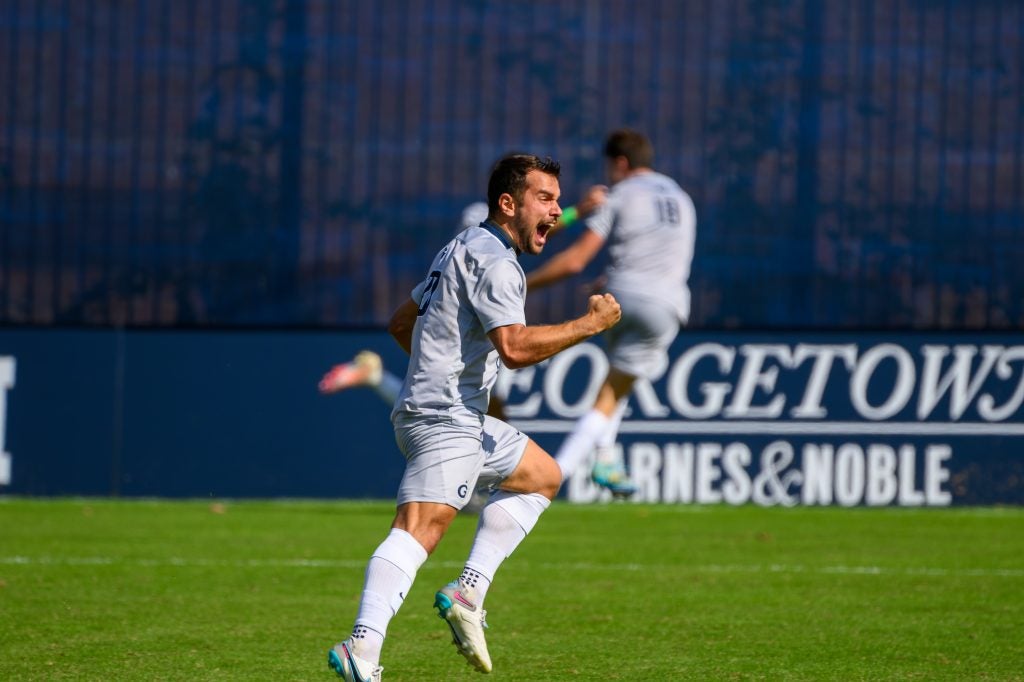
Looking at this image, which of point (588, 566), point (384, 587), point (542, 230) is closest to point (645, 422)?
point (588, 566)

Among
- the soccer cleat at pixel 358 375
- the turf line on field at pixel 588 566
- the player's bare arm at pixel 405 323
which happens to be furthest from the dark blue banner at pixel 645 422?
the player's bare arm at pixel 405 323

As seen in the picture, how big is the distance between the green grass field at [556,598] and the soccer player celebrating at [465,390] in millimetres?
531

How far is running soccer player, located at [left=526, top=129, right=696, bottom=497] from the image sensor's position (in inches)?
376

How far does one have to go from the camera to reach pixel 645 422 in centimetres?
1225

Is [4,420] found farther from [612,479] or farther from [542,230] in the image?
[542,230]

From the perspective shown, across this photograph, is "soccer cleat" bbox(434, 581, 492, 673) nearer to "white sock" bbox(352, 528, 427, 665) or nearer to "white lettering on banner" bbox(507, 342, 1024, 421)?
"white sock" bbox(352, 528, 427, 665)

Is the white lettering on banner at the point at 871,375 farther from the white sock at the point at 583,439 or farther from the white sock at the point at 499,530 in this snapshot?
the white sock at the point at 499,530

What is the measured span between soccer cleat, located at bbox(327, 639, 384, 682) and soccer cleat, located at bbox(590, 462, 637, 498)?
15.8 ft

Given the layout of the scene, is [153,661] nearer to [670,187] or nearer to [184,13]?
[670,187]

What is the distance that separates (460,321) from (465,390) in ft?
0.75

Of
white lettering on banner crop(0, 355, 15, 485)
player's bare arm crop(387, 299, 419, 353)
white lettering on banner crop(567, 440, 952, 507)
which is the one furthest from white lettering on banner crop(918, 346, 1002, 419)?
player's bare arm crop(387, 299, 419, 353)

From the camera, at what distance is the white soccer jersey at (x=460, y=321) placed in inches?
184

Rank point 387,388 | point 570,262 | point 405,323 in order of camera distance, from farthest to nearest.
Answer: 1. point 387,388
2. point 570,262
3. point 405,323

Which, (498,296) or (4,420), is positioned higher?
(498,296)
